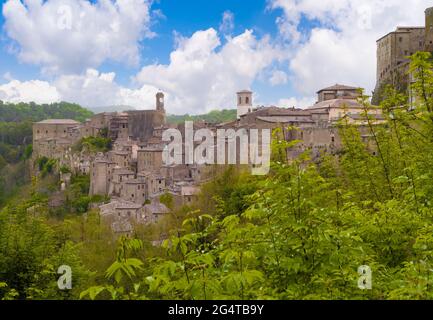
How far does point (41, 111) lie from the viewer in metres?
110

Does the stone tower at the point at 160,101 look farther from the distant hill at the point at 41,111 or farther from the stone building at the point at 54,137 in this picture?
the distant hill at the point at 41,111

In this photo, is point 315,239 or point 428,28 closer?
point 315,239

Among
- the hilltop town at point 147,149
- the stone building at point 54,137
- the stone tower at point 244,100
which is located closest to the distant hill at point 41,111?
the stone building at point 54,137

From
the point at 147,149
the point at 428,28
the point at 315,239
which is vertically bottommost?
the point at 315,239

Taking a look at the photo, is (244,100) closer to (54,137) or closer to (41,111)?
(54,137)

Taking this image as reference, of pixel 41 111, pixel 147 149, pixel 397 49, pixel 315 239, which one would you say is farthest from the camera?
pixel 41 111

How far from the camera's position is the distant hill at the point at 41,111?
4073 inches

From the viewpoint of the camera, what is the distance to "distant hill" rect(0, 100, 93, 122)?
103 metres

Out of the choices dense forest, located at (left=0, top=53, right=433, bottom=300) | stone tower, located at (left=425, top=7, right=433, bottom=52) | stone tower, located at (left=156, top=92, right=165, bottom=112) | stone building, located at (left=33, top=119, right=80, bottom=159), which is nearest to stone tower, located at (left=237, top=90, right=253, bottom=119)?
stone tower, located at (left=156, top=92, right=165, bottom=112)

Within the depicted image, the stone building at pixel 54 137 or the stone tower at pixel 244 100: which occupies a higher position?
the stone tower at pixel 244 100

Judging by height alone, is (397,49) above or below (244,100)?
above

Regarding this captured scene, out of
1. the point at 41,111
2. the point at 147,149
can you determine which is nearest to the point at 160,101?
the point at 147,149

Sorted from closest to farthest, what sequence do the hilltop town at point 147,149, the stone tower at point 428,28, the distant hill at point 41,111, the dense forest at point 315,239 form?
the dense forest at point 315,239 → the hilltop town at point 147,149 → the stone tower at point 428,28 → the distant hill at point 41,111

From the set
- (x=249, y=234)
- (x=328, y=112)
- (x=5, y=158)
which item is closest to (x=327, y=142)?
(x=328, y=112)
